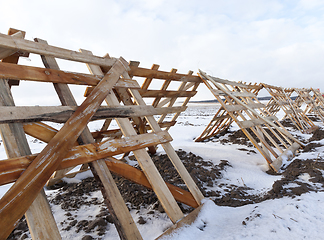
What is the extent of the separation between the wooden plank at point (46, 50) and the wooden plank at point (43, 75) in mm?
222

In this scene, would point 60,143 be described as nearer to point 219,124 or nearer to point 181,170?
point 181,170

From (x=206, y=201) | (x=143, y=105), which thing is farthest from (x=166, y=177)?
(x=143, y=105)

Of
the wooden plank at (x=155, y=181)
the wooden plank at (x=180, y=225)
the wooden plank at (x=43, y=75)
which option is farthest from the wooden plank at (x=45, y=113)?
the wooden plank at (x=180, y=225)

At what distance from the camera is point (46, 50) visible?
1.88 meters

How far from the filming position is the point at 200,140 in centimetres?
750

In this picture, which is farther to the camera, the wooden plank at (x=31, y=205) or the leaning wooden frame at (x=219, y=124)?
the leaning wooden frame at (x=219, y=124)

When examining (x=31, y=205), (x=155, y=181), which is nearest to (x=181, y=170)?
(x=155, y=181)

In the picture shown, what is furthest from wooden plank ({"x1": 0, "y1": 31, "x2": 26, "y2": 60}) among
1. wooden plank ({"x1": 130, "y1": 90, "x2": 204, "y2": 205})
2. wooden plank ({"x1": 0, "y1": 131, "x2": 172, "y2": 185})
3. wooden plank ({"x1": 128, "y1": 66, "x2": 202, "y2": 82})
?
wooden plank ({"x1": 128, "y1": 66, "x2": 202, "y2": 82})

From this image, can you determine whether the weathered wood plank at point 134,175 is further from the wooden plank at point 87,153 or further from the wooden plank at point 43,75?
the wooden plank at point 43,75

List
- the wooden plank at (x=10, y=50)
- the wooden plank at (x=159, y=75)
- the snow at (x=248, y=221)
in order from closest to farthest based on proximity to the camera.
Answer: the wooden plank at (x=10, y=50)
the snow at (x=248, y=221)
the wooden plank at (x=159, y=75)

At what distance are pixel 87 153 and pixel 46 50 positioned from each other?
1.21 metres

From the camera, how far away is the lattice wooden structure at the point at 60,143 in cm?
133

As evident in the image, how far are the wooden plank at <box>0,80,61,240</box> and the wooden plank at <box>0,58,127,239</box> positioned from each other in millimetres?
37

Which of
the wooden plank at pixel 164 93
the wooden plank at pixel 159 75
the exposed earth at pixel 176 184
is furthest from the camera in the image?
the wooden plank at pixel 164 93
